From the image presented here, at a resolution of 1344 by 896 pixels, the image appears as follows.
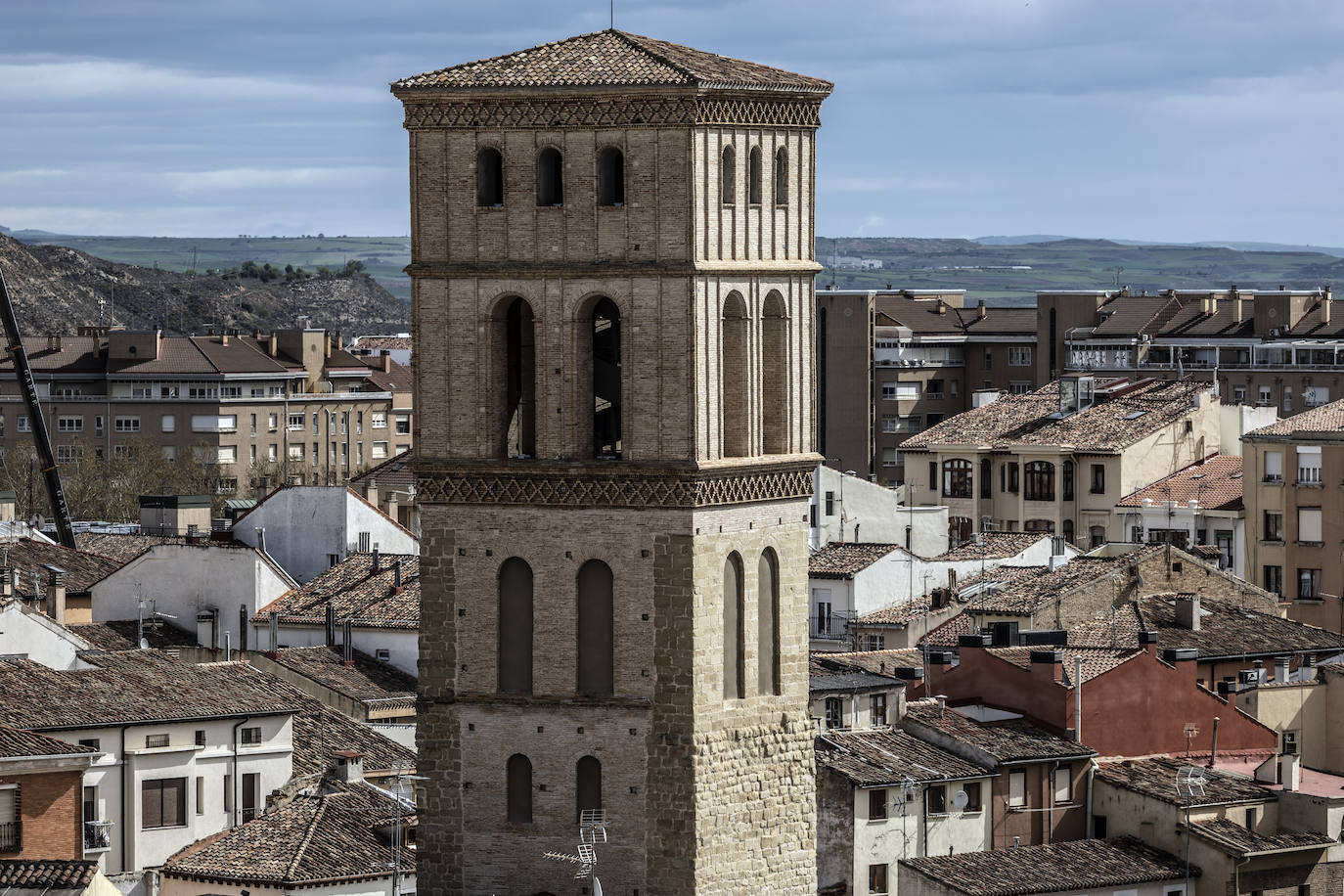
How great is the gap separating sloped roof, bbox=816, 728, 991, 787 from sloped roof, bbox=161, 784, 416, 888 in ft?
23.2

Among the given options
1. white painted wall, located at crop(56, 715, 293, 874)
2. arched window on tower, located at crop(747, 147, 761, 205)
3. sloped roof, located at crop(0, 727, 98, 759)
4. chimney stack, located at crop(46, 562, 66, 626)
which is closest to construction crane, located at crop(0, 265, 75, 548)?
chimney stack, located at crop(46, 562, 66, 626)

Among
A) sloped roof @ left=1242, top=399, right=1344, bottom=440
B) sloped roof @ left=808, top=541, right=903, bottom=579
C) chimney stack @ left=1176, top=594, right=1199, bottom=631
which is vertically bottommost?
chimney stack @ left=1176, top=594, right=1199, bottom=631

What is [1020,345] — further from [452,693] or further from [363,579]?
[452,693]

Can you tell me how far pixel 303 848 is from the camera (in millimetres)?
54062

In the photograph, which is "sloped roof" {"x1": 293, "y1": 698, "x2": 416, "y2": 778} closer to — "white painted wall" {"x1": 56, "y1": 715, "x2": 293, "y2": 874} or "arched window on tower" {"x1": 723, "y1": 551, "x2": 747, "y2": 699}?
"white painted wall" {"x1": 56, "y1": 715, "x2": 293, "y2": 874}

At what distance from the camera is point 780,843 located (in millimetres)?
44094

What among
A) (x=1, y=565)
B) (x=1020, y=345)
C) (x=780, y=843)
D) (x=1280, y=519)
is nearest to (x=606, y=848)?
(x=780, y=843)

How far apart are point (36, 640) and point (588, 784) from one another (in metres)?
27.1

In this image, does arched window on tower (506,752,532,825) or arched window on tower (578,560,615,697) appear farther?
arched window on tower (506,752,532,825)

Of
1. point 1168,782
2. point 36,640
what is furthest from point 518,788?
point 36,640

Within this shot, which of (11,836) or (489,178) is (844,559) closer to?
(11,836)

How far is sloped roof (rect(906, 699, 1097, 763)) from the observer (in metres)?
58.2

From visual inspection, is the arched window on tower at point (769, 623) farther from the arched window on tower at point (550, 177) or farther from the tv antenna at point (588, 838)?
the arched window on tower at point (550, 177)

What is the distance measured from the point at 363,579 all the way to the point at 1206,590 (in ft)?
62.2
